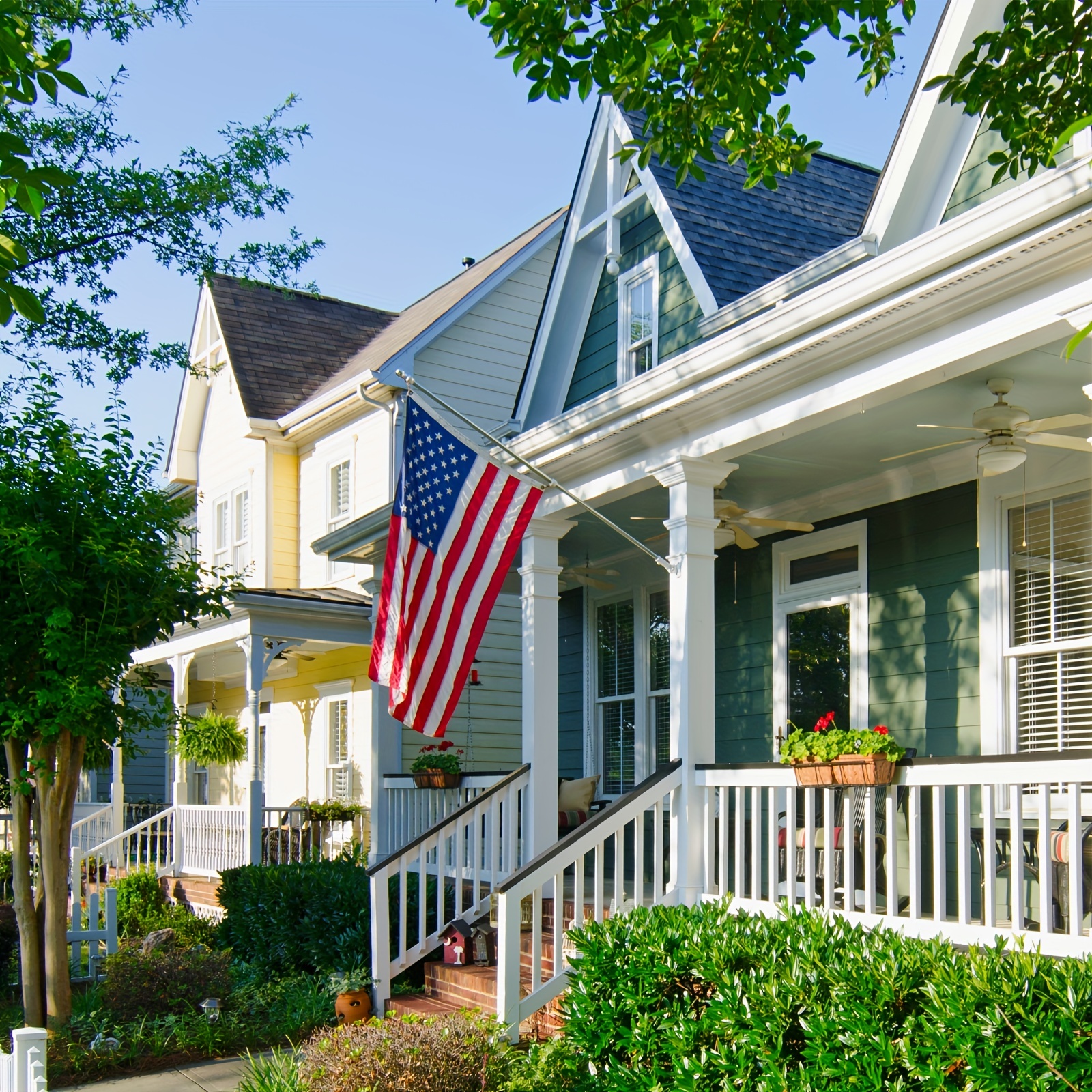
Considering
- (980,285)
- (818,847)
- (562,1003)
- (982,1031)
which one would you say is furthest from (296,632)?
(982,1031)

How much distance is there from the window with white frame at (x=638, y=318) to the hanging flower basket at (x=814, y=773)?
4.89m

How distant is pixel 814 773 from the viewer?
6.61m

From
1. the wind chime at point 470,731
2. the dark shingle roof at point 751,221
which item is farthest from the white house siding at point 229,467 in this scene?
the dark shingle roof at point 751,221

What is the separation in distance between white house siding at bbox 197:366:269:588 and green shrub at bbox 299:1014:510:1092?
12.4m

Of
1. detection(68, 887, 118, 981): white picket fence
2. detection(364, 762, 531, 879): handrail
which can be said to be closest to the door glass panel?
detection(364, 762, 531, 879): handrail

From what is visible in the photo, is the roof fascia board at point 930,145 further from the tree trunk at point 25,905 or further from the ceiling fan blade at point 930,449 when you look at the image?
the tree trunk at point 25,905

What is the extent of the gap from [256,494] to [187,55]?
29.2 feet

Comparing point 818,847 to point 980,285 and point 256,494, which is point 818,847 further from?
point 256,494

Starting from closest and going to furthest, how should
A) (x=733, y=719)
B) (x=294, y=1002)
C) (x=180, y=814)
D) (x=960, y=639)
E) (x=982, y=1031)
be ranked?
(x=982, y=1031) < (x=960, y=639) < (x=294, y=1002) < (x=733, y=719) < (x=180, y=814)

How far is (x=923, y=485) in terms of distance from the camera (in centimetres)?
869

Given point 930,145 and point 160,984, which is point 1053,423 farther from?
point 160,984

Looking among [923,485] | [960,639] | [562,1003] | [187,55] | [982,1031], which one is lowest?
[562,1003]

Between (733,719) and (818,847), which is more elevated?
(733,719)

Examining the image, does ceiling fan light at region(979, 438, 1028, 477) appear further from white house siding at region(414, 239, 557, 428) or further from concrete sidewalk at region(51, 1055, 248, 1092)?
white house siding at region(414, 239, 557, 428)
